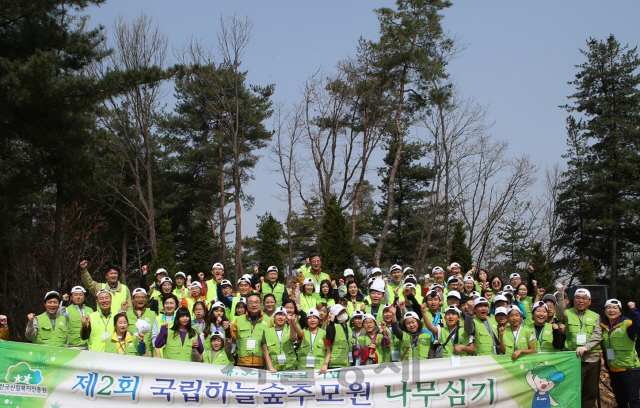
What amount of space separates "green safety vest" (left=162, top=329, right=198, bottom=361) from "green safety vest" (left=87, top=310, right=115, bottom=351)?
3.04 feet

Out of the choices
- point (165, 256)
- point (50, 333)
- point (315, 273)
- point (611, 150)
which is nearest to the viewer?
point (50, 333)

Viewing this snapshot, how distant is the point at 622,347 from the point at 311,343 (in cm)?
403

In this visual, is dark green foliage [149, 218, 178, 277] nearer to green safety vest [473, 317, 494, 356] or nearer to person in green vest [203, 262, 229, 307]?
person in green vest [203, 262, 229, 307]

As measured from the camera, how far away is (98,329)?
8.57 meters

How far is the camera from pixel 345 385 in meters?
7.56

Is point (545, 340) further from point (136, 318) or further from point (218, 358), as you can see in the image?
point (136, 318)

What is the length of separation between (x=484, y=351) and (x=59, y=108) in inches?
456

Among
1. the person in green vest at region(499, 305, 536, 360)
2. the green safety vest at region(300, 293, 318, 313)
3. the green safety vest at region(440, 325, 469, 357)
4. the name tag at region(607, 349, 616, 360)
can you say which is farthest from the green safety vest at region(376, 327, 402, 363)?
the name tag at region(607, 349, 616, 360)

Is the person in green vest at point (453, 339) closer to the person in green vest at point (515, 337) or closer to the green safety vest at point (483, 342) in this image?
the green safety vest at point (483, 342)

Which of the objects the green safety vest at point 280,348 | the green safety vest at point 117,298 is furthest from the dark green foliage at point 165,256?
the green safety vest at point 280,348

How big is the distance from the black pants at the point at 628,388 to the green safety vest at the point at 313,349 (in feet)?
12.7

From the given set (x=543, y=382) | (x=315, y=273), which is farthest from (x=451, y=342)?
(x=315, y=273)

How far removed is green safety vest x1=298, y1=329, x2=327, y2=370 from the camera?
26.3 ft

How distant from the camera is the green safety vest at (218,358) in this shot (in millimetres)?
8219
